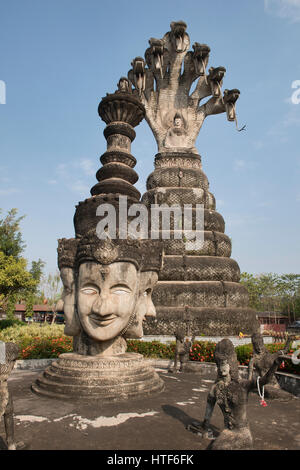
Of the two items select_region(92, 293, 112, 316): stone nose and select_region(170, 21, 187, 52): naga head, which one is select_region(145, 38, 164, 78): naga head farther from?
select_region(92, 293, 112, 316): stone nose

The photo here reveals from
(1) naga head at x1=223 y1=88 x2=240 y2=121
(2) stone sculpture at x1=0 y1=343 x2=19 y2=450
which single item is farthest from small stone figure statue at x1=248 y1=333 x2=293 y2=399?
(1) naga head at x1=223 y1=88 x2=240 y2=121

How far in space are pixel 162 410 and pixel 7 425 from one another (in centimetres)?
246

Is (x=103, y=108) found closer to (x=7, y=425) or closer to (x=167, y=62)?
(x=7, y=425)

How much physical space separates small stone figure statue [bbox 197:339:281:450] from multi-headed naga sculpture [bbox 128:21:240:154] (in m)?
17.5

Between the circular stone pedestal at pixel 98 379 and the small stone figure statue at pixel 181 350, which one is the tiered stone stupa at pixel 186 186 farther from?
the circular stone pedestal at pixel 98 379

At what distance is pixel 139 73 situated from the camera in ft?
66.0

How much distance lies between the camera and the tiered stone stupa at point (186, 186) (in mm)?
14812

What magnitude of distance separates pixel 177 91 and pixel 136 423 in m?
21.3

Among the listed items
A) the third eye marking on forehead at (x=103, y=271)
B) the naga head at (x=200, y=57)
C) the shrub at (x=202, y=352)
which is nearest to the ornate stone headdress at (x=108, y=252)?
the third eye marking on forehead at (x=103, y=271)

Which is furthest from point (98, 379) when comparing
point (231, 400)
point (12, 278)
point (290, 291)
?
point (290, 291)

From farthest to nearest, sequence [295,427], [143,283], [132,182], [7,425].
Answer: [132,182] → [143,283] → [295,427] → [7,425]

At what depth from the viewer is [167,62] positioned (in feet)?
68.9

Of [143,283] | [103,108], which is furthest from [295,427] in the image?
[103,108]

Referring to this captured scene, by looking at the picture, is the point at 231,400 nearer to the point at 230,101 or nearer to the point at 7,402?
the point at 7,402
